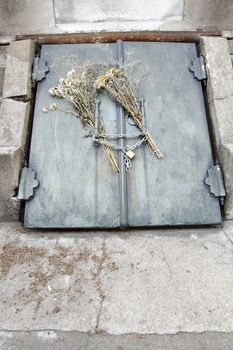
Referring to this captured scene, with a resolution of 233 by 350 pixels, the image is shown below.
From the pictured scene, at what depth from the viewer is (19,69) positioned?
370 cm

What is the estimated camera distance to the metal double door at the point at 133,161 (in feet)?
10.3

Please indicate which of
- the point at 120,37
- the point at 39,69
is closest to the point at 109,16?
the point at 120,37

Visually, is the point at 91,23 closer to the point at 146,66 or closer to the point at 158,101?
the point at 146,66

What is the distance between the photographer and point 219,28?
4039 millimetres

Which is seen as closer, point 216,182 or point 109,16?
point 216,182

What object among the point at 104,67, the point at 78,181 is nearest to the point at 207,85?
the point at 104,67

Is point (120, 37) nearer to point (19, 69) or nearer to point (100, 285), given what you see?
point (19, 69)

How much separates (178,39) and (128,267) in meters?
2.62

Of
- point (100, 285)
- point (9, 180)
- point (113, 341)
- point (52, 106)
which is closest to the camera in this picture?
point (113, 341)

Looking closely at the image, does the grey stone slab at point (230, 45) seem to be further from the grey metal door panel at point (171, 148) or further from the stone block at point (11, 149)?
the stone block at point (11, 149)

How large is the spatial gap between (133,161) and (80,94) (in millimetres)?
838

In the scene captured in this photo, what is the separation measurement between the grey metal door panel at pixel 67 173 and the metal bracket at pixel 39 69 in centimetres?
7

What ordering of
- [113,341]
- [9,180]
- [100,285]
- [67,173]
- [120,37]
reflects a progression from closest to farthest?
1. [113,341]
2. [100,285]
3. [9,180]
4. [67,173]
5. [120,37]

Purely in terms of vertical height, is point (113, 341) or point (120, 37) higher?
point (120, 37)
